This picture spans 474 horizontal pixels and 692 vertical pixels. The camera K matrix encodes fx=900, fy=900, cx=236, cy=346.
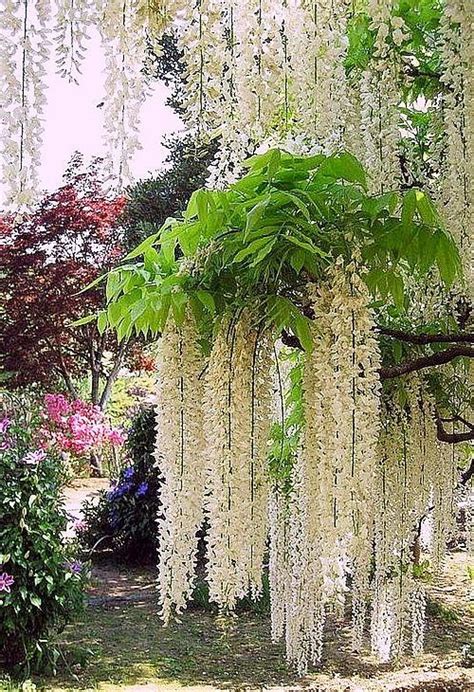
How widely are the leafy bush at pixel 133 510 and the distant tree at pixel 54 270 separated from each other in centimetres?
143

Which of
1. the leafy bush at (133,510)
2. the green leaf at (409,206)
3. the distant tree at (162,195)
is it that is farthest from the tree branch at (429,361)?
the distant tree at (162,195)

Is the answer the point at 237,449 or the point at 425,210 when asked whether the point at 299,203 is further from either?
the point at 237,449

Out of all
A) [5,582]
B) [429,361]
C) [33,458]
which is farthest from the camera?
[33,458]

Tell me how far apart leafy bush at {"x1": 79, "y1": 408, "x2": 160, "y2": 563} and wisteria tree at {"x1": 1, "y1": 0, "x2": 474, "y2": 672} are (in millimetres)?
4376

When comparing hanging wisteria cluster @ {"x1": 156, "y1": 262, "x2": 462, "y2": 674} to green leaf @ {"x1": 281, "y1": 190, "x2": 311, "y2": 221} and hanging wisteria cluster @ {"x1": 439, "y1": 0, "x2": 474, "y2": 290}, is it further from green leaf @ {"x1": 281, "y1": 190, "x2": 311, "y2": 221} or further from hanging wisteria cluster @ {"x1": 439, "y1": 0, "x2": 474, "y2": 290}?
hanging wisteria cluster @ {"x1": 439, "y1": 0, "x2": 474, "y2": 290}

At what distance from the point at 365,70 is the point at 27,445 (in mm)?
2962

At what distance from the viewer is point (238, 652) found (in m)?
4.92

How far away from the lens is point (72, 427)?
7.28 m

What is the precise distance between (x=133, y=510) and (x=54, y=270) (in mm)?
2389

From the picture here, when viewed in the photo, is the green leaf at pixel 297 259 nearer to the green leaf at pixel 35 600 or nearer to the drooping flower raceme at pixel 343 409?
the drooping flower raceme at pixel 343 409

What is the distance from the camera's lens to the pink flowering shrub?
284 inches

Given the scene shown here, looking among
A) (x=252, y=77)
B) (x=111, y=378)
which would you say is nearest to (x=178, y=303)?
(x=252, y=77)

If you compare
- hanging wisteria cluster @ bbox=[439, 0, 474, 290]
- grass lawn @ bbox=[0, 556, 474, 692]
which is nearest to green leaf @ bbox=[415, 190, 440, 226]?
hanging wisteria cluster @ bbox=[439, 0, 474, 290]

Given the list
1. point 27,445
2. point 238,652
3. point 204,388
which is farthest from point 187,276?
point 238,652
